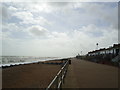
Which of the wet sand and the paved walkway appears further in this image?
the wet sand

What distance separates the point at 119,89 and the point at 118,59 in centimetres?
1958

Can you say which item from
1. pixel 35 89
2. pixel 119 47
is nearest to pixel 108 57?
pixel 119 47

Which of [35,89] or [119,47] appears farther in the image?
[119,47]

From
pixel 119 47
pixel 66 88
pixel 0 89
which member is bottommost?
pixel 0 89

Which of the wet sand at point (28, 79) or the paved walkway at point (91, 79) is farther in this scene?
the wet sand at point (28, 79)

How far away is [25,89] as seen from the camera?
883 centimetres

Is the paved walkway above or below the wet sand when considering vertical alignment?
above

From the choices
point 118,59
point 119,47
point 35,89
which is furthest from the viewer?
point 119,47

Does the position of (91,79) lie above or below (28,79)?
above

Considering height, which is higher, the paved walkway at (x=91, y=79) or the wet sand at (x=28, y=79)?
the paved walkway at (x=91, y=79)

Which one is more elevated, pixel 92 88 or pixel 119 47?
pixel 119 47

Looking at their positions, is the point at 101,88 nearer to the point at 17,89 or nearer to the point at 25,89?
the point at 25,89

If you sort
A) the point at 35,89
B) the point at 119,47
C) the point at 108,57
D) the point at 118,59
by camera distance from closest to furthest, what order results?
the point at 35,89, the point at 118,59, the point at 119,47, the point at 108,57

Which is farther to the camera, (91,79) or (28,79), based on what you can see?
(28,79)
